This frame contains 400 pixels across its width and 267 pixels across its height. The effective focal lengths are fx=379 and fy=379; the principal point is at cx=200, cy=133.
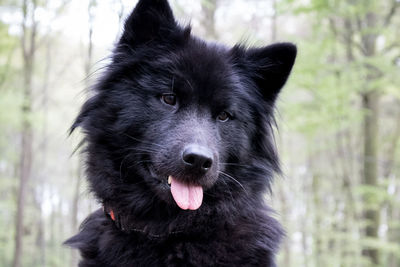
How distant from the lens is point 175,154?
2.78m

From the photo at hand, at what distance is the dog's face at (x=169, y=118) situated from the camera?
9.41 feet

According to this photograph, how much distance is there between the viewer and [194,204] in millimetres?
2787

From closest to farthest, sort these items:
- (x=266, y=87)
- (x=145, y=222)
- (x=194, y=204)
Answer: (x=194, y=204) < (x=145, y=222) < (x=266, y=87)

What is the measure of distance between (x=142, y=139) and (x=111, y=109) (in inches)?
14.8

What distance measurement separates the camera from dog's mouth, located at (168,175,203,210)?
2752 mm

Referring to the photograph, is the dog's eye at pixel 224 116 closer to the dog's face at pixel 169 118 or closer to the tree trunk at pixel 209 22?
the dog's face at pixel 169 118

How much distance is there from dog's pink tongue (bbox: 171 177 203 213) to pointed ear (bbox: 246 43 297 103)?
1253 mm

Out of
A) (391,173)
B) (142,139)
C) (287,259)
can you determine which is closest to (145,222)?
(142,139)

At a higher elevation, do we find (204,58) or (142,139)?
(204,58)

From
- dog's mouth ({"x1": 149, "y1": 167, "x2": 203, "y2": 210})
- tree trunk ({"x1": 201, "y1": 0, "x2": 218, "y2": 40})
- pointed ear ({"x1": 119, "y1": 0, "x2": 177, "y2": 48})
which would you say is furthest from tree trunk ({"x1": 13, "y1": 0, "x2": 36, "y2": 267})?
dog's mouth ({"x1": 149, "y1": 167, "x2": 203, "y2": 210})

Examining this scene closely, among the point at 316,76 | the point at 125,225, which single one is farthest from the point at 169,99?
the point at 316,76

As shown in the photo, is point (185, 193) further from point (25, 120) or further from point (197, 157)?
point (25, 120)

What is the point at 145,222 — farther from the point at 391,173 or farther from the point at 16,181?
the point at 16,181

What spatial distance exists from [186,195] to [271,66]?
4.87ft
